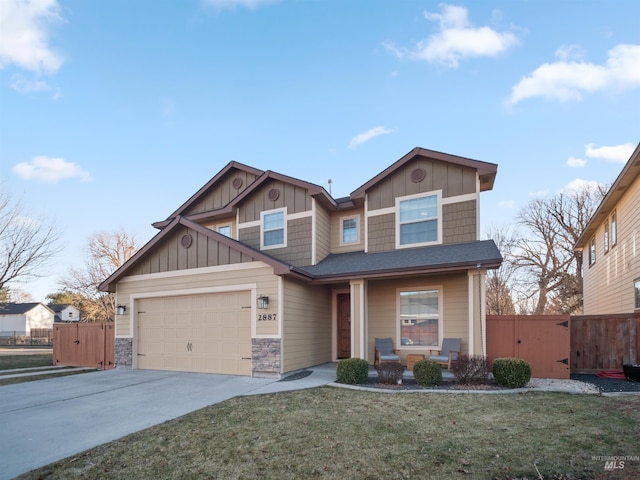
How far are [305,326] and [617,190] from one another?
33.1 ft

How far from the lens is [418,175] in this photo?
11164 mm

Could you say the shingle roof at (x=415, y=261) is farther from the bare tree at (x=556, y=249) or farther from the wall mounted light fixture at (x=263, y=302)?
the bare tree at (x=556, y=249)

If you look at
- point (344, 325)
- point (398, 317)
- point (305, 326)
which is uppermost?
point (398, 317)

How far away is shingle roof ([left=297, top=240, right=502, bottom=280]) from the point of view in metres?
8.89

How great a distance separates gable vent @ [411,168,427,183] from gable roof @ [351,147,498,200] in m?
0.39

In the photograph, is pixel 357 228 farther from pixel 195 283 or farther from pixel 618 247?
pixel 618 247

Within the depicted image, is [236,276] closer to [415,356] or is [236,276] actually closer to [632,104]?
[415,356]

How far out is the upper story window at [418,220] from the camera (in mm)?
10844

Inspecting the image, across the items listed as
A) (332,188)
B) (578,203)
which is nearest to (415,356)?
(332,188)

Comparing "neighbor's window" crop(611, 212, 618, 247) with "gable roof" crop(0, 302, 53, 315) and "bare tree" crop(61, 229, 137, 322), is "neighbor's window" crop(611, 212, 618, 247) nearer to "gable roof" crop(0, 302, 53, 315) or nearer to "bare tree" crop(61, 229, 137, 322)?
"bare tree" crop(61, 229, 137, 322)

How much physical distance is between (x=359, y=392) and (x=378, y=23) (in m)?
11.2

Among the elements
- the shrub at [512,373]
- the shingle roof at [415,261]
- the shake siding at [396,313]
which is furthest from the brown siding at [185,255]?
the shrub at [512,373]

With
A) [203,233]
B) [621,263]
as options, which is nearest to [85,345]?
[203,233]

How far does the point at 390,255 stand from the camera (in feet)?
35.7
